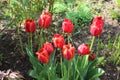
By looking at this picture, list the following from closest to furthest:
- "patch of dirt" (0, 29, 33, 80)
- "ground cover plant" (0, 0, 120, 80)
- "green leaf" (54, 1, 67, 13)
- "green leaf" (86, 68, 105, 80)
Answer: "ground cover plant" (0, 0, 120, 80) → "green leaf" (86, 68, 105, 80) → "patch of dirt" (0, 29, 33, 80) → "green leaf" (54, 1, 67, 13)

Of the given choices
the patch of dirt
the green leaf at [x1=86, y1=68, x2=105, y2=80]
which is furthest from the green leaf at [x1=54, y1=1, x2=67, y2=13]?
the green leaf at [x1=86, y1=68, x2=105, y2=80]

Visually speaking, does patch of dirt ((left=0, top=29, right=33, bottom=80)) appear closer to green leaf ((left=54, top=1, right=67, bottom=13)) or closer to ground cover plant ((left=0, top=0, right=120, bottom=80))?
ground cover plant ((left=0, top=0, right=120, bottom=80))

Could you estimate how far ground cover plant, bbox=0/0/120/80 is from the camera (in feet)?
7.93

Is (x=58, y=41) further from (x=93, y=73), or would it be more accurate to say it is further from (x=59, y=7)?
(x=59, y=7)

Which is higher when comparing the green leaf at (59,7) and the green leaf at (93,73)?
the green leaf at (59,7)

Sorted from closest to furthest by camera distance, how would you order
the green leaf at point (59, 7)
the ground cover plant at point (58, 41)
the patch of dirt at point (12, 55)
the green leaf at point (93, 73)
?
1. the ground cover plant at point (58, 41)
2. the green leaf at point (93, 73)
3. the patch of dirt at point (12, 55)
4. the green leaf at point (59, 7)

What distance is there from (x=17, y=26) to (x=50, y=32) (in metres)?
0.38

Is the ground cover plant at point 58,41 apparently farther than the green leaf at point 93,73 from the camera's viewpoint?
No

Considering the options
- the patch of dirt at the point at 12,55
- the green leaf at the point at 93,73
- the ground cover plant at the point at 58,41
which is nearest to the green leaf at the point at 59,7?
the ground cover plant at the point at 58,41

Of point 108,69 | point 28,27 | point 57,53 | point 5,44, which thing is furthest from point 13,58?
point 108,69

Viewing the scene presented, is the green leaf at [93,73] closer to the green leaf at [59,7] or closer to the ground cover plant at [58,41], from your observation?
the ground cover plant at [58,41]

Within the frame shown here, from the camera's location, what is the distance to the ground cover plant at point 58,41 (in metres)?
2.42

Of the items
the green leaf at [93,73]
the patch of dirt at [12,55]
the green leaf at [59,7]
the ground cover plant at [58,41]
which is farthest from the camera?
the green leaf at [59,7]

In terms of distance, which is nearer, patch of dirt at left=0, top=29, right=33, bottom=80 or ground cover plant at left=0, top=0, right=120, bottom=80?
ground cover plant at left=0, top=0, right=120, bottom=80
